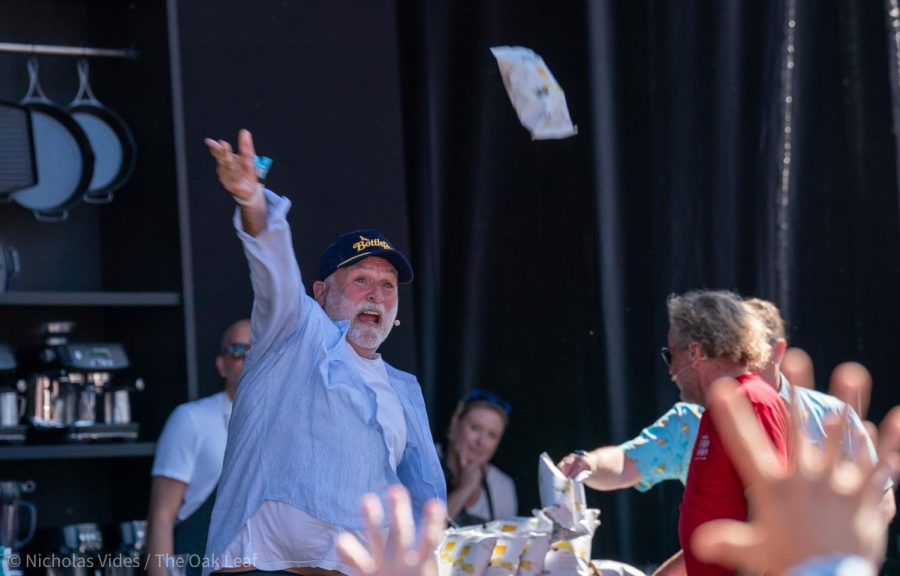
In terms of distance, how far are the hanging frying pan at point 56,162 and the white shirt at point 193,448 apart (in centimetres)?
73

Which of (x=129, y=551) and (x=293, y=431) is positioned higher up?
(x=293, y=431)

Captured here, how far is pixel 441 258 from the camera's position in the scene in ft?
14.4

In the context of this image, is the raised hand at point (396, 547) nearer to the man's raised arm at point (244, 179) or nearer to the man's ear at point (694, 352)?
the man's raised arm at point (244, 179)

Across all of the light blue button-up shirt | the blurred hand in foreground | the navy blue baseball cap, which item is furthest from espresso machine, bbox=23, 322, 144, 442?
the blurred hand in foreground

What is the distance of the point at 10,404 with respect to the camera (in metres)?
3.74

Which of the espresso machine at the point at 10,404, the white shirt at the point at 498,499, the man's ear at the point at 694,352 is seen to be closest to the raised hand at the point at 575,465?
the man's ear at the point at 694,352

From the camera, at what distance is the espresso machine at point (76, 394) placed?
3.79m

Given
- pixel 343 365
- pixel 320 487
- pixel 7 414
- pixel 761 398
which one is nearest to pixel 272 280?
pixel 343 365

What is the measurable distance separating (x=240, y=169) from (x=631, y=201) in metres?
1.79

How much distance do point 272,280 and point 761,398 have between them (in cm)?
110

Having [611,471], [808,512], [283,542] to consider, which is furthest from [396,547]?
[611,471]

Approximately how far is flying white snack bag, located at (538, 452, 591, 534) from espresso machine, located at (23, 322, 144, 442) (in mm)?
1233

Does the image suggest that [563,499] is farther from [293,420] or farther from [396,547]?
[396,547]

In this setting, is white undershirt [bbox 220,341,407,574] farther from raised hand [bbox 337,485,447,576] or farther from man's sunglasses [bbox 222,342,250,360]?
man's sunglasses [bbox 222,342,250,360]
